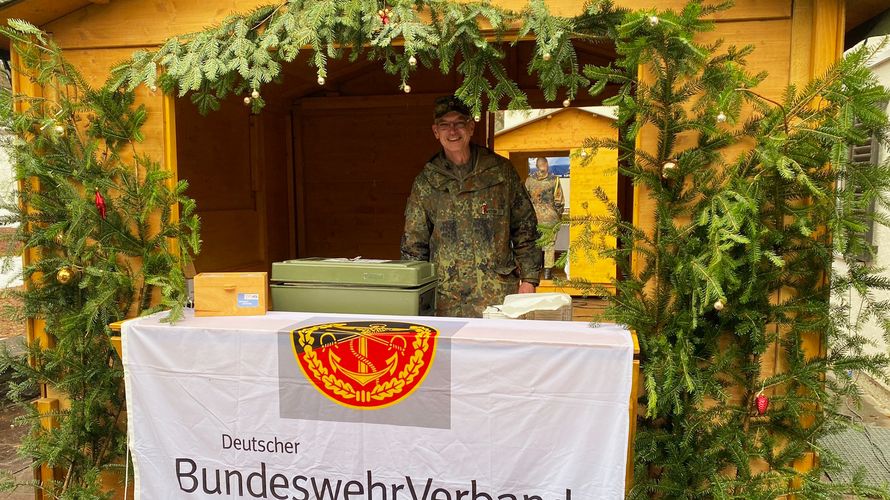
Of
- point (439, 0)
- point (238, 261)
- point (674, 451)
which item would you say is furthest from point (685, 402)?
point (238, 261)

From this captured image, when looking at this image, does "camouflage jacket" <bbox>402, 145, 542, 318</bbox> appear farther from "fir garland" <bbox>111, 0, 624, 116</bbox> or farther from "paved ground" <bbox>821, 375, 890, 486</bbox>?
"paved ground" <bbox>821, 375, 890, 486</bbox>

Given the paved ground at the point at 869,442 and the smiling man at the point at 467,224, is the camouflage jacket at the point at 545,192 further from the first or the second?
the smiling man at the point at 467,224

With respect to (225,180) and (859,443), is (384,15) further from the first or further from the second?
(859,443)

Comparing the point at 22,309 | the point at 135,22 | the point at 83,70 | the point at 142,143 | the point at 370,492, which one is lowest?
the point at 370,492

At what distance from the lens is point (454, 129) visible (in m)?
3.50

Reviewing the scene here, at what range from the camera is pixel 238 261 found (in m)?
5.72

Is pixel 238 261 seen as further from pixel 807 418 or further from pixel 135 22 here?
pixel 807 418

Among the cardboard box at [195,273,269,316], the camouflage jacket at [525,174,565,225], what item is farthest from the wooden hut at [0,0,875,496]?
the camouflage jacket at [525,174,565,225]

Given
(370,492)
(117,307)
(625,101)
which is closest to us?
(625,101)

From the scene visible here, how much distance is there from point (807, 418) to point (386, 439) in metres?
1.76

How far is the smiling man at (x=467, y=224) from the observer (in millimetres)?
3609

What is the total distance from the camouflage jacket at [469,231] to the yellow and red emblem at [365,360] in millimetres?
1116

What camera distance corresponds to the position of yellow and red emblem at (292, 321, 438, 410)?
245 centimetres

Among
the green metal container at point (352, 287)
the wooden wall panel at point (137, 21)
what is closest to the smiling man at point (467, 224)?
the green metal container at point (352, 287)
